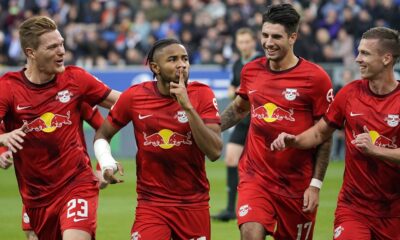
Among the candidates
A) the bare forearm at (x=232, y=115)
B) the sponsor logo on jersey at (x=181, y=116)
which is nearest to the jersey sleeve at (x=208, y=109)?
the sponsor logo on jersey at (x=181, y=116)

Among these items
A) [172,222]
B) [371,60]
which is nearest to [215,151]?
[172,222]

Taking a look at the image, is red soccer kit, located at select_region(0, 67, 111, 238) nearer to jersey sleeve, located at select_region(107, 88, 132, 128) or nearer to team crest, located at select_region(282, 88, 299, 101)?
jersey sleeve, located at select_region(107, 88, 132, 128)

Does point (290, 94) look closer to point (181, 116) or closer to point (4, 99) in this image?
point (181, 116)

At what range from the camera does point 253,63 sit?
8969 millimetres

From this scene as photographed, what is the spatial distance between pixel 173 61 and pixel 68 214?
1.62 metres

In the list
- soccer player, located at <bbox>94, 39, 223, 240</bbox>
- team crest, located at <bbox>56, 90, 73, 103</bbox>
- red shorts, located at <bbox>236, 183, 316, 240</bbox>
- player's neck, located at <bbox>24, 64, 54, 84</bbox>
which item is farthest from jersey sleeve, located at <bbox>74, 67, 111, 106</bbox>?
red shorts, located at <bbox>236, 183, 316, 240</bbox>

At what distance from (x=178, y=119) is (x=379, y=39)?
1.88 meters

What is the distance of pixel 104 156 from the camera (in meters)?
8.02

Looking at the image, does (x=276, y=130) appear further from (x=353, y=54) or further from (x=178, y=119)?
(x=353, y=54)

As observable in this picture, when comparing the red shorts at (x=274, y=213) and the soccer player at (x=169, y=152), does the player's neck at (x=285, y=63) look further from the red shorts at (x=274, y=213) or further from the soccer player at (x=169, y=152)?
the red shorts at (x=274, y=213)

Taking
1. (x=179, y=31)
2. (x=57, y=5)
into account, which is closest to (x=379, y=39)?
(x=179, y=31)

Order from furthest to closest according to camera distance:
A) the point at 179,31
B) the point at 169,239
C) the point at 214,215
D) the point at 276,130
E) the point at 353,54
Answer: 1. the point at 179,31
2. the point at 353,54
3. the point at 214,215
4. the point at 276,130
5. the point at 169,239

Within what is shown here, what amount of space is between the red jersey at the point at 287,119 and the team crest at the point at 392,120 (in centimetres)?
78

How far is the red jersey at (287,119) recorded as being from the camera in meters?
8.57
